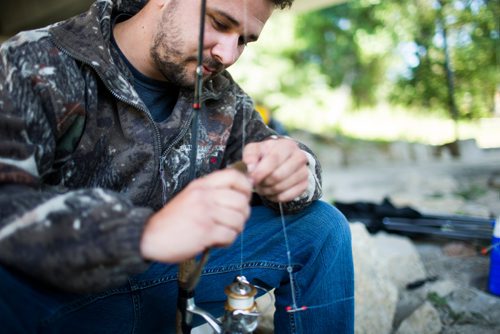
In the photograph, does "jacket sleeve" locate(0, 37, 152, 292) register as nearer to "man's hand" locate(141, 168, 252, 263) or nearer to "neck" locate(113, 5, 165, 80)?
"man's hand" locate(141, 168, 252, 263)

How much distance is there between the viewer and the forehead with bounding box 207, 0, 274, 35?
1614 mm

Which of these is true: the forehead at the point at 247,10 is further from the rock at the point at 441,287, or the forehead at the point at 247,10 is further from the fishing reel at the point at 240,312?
the rock at the point at 441,287

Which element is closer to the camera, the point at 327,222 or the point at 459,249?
the point at 327,222

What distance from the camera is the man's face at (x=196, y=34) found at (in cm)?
164

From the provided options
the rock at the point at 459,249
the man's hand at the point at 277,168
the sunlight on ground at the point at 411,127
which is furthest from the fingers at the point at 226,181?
the sunlight on ground at the point at 411,127

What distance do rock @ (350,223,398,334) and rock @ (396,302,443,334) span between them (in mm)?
80

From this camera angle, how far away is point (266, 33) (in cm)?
1277

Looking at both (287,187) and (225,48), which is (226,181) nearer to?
(287,187)

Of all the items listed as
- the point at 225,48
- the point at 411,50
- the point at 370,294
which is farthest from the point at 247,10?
the point at 411,50

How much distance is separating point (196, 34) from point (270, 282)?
1.01 m

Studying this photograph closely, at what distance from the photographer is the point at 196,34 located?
5.42 feet

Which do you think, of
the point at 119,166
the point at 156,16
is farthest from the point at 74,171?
the point at 156,16

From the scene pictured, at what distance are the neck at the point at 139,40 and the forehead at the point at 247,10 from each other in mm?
293

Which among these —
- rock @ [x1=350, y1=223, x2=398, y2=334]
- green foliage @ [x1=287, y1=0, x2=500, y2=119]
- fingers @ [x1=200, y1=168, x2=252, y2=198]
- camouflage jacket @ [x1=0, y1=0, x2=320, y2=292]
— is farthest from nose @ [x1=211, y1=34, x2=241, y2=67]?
green foliage @ [x1=287, y1=0, x2=500, y2=119]
